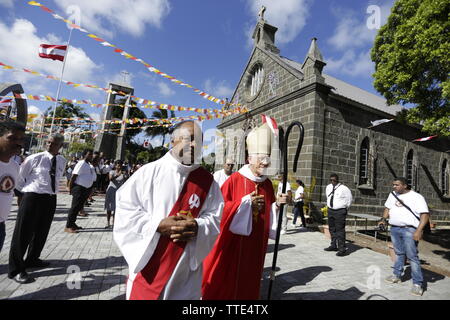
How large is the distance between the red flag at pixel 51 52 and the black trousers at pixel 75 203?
7380mm

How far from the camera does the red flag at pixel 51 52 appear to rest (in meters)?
10.5

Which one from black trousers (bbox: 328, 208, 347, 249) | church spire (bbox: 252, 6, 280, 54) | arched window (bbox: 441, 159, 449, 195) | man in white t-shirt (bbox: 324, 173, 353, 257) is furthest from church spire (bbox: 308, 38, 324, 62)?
arched window (bbox: 441, 159, 449, 195)

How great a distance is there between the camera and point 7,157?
2875 millimetres

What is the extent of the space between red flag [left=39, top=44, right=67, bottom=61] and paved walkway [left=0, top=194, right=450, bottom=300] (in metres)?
7.62

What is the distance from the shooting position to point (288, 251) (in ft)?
20.0

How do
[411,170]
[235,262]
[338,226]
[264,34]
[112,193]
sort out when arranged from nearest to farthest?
[235,262], [338,226], [112,193], [411,170], [264,34]

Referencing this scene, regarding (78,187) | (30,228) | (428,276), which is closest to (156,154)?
(78,187)

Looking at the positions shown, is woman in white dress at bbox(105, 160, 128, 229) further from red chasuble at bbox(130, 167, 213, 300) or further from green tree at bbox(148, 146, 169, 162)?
green tree at bbox(148, 146, 169, 162)

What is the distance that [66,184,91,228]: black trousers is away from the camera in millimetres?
6191

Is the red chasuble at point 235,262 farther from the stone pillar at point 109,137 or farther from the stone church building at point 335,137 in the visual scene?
the stone pillar at point 109,137

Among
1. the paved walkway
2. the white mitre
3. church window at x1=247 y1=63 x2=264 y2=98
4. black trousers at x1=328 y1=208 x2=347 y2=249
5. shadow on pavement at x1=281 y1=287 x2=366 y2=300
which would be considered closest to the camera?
the white mitre

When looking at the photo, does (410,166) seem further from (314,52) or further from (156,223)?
(156,223)

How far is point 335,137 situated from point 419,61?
4.63 meters
